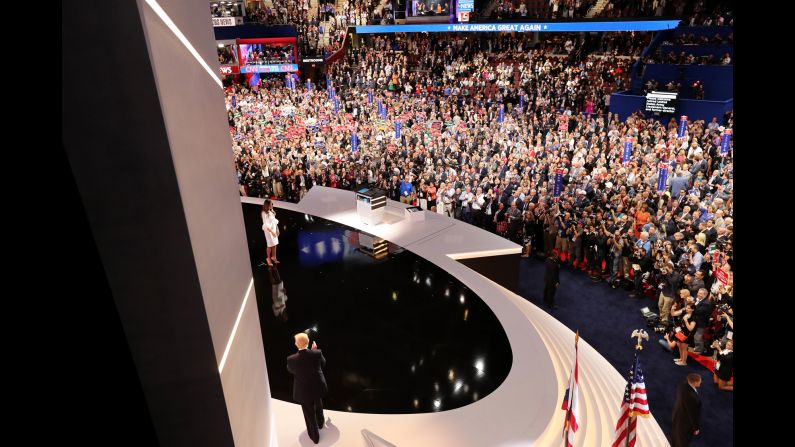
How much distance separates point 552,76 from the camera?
2283cm

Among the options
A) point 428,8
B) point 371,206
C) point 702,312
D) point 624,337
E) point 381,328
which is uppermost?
point 428,8

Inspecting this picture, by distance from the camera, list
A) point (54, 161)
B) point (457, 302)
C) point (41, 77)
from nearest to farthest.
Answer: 1. point (41, 77)
2. point (54, 161)
3. point (457, 302)

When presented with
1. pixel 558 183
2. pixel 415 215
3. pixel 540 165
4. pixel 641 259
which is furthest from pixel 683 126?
pixel 415 215

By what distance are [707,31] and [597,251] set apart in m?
14.1

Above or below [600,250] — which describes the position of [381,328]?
above

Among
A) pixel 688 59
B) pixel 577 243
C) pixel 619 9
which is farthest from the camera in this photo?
pixel 619 9

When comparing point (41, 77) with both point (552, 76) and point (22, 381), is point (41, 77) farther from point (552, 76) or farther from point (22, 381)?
point (552, 76)

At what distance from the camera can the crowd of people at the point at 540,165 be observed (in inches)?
364

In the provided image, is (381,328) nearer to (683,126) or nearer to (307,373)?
(307,373)

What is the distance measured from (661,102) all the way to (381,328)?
14.8m

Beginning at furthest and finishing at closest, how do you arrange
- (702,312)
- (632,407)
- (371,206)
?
(371,206) → (702,312) → (632,407)

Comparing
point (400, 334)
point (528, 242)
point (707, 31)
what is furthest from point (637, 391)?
point (707, 31)

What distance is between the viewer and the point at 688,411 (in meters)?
5.35
